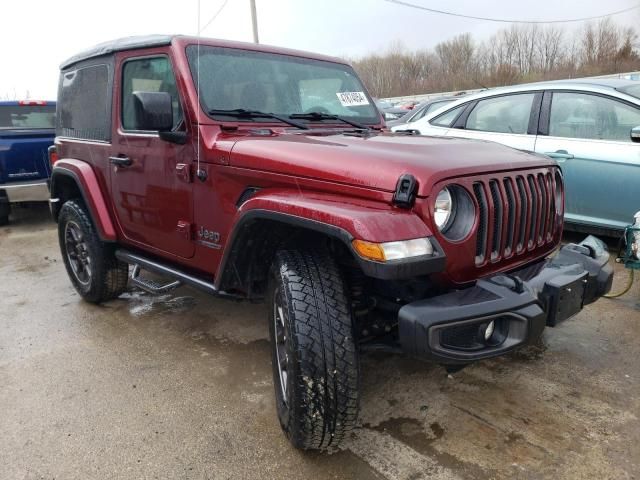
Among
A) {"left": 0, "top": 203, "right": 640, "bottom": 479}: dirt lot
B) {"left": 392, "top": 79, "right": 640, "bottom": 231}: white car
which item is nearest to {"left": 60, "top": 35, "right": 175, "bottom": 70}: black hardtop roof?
{"left": 0, "top": 203, "right": 640, "bottom": 479}: dirt lot

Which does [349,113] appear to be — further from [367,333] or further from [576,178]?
[576,178]

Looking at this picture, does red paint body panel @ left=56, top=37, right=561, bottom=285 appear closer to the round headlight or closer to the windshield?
the round headlight

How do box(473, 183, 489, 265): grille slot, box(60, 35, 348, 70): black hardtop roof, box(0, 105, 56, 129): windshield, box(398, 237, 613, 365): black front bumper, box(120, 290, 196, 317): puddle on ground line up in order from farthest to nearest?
box(0, 105, 56, 129): windshield, box(120, 290, 196, 317): puddle on ground, box(60, 35, 348, 70): black hardtop roof, box(473, 183, 489, 265): grille slot, box(398, 237, 613, 365): black front bumper

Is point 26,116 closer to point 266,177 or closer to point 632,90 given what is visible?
point 266,177

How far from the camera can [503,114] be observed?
17.3 ft

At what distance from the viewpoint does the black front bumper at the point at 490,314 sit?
1867 mm

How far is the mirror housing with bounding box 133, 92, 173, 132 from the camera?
103 inches

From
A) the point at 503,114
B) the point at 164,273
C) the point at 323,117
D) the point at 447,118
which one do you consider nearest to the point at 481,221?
the point at 323,117

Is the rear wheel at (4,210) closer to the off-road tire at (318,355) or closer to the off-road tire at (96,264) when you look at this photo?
the off-road tire at (96,264)

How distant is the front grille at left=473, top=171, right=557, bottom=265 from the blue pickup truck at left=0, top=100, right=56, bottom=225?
268 inches

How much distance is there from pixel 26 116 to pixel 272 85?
618cm

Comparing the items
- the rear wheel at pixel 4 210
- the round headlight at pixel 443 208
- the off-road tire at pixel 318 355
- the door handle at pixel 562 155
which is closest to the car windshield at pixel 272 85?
the off-road tire at pixel 318 355

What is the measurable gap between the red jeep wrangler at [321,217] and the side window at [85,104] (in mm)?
55

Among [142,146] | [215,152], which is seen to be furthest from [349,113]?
[142,146]
